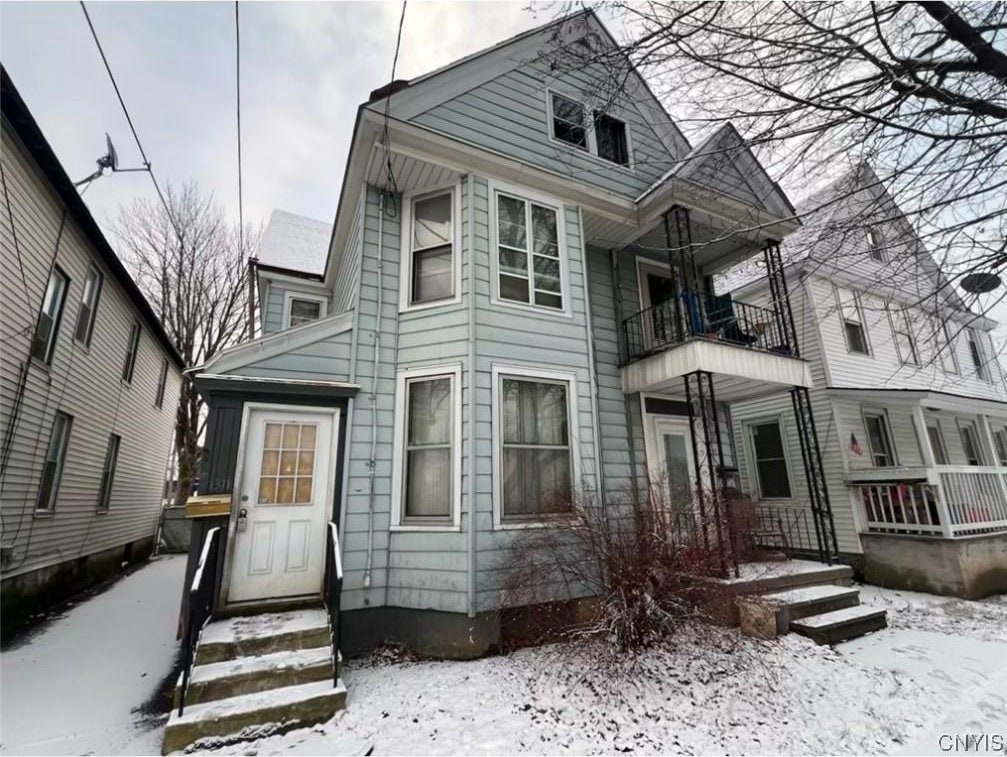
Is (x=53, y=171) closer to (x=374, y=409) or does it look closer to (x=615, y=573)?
(x=374, y=409)

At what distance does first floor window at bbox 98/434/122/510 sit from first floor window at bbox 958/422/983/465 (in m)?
22.0

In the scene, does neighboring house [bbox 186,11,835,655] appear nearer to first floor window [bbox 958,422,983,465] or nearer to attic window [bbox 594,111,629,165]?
attic window [bbox 594,111,629,165]

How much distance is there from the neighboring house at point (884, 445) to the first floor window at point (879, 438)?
0.08ft

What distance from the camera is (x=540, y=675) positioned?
4.28 m

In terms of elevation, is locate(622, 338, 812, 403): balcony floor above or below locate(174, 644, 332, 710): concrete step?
above

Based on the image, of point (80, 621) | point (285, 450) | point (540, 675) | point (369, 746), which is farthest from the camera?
point (80, 621)

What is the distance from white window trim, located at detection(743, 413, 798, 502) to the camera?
10.2m

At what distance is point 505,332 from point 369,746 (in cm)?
437

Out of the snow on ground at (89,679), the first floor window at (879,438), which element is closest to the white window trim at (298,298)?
the snow on ground at (89,679)

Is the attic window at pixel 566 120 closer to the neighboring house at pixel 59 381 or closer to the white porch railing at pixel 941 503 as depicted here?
the neighboring house at pixel 59 381

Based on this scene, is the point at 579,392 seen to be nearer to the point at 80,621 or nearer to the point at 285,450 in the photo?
the point at 285,450

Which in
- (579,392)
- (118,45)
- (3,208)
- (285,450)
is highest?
(118,45)

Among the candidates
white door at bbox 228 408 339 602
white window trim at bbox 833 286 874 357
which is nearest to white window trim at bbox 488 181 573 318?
white door at bbox 228 408 339 602

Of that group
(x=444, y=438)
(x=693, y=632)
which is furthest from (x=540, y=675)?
(x=444, y=438)
